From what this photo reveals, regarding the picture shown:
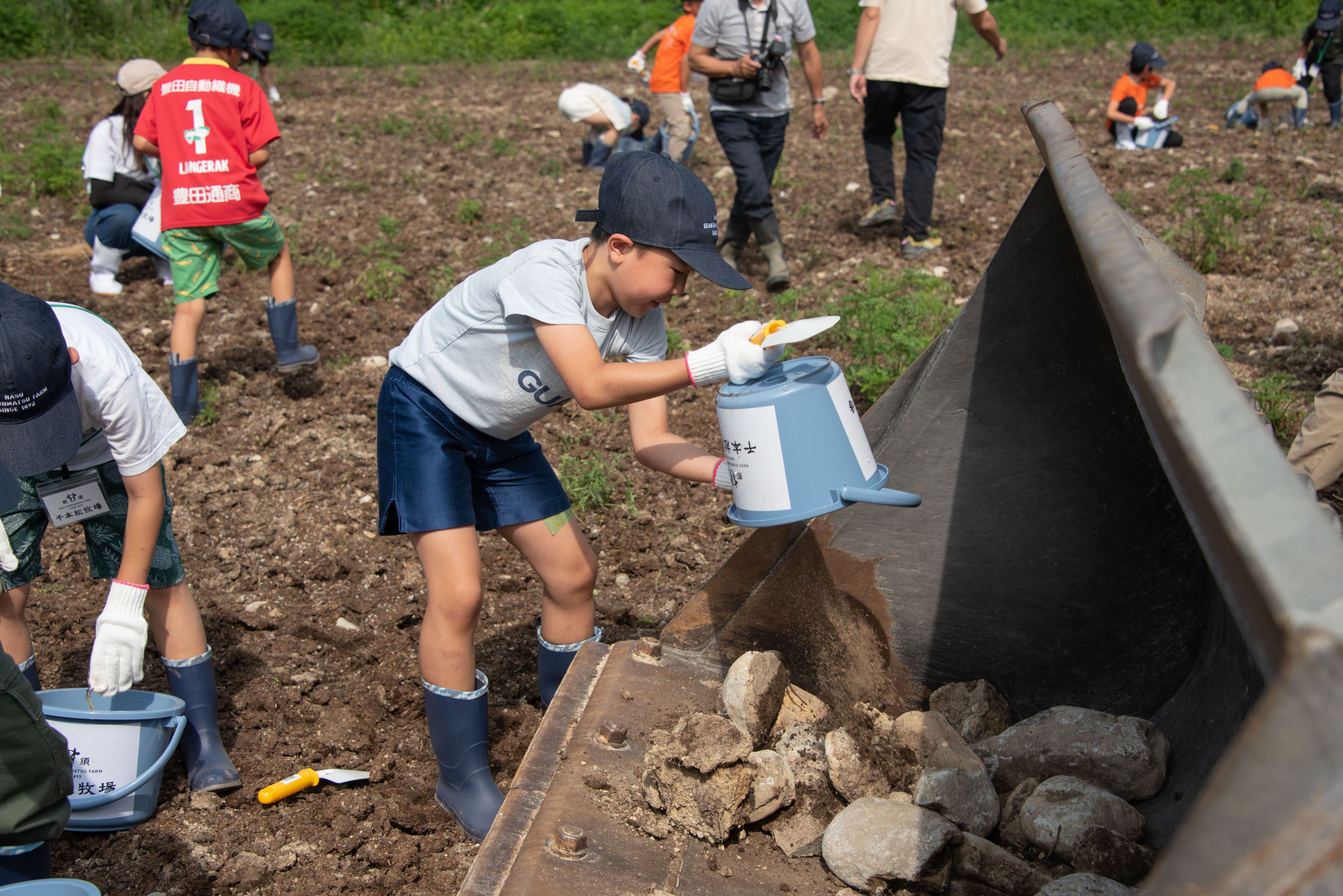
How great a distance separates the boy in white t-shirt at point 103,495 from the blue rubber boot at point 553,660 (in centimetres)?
71

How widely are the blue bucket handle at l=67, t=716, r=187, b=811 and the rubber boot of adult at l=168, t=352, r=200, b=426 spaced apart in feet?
6.59

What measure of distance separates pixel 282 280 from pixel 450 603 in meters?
2.56

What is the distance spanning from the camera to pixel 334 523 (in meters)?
3.28

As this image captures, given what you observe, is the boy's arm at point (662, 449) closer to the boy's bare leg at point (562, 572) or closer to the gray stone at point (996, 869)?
the boy's bare leg at point (562, 572)

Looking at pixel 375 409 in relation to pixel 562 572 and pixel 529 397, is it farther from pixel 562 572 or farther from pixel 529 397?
pixel 529 397

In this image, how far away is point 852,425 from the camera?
162 cm

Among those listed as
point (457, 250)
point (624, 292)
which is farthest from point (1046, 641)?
point (457, 250)

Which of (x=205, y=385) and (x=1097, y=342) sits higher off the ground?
(x=1097, y=342)

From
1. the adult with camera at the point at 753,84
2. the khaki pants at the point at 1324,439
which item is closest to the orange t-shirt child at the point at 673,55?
the adult with camera at the point at 753,84

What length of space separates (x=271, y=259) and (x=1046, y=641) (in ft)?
11.2

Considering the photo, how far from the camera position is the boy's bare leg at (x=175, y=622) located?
2166mm

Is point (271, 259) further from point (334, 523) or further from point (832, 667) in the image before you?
point (832, 667)

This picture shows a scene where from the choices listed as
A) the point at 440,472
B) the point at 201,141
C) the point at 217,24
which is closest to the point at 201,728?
the point at 440,472

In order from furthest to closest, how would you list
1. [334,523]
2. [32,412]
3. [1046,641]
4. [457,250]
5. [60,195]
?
[60,195], [457,250], [334,523], [1046,641], [32,412]
